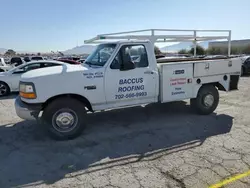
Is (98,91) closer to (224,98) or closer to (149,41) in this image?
(149,41)

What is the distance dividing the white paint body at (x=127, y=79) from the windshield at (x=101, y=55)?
0.17 m

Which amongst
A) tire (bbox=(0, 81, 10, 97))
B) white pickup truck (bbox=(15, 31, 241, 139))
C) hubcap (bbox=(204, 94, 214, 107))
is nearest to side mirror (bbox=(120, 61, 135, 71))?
white pickup truck (bbox=(15, 31, 241, 139))

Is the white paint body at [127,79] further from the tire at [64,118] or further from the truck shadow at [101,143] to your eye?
the truck shadow at [101,143]

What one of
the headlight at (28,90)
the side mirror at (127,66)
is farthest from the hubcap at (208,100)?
the headlight at (28,90)

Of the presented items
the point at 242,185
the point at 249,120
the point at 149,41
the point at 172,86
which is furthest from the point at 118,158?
the point at 249,120

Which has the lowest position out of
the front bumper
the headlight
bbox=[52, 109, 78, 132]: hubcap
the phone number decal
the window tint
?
bbox=[52, 109, 78, 132]: hubcap

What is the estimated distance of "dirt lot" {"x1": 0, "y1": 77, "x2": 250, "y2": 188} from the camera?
3.53 meters

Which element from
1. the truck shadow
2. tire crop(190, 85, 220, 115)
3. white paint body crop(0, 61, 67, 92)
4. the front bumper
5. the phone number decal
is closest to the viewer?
the truck shadow

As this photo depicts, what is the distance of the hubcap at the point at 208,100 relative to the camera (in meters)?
6.69

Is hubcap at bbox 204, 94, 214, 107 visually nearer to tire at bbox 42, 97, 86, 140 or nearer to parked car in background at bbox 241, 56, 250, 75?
tire at bbox 42, 97, 86, 140

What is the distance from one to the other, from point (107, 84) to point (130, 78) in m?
0.58

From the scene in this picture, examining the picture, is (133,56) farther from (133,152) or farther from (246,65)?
(246,65)

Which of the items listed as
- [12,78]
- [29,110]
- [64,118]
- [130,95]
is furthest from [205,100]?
[12,78]

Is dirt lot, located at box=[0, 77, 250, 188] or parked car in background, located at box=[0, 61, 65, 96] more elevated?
parked car in background, located at box=[0, 61, 65, 96]
